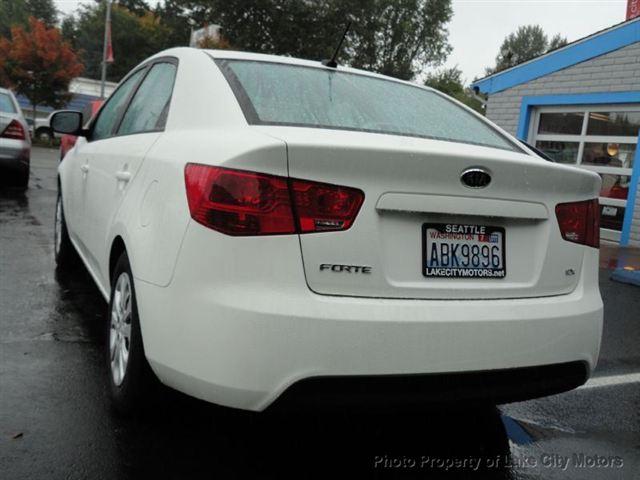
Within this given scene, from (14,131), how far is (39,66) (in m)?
18.9

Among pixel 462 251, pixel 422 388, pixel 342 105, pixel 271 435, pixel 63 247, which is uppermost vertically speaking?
pixel 342 105

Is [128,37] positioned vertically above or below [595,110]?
above

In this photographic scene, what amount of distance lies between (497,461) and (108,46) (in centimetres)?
2997

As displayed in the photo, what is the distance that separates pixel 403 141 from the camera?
226 cm

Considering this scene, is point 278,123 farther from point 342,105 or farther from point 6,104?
point 6,104

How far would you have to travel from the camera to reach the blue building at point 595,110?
10172 mm

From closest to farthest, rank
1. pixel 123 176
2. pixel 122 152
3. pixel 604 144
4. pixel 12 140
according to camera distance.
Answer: pixel 123 176
pixel 122 152
pixel 12 140
pixel 604 144

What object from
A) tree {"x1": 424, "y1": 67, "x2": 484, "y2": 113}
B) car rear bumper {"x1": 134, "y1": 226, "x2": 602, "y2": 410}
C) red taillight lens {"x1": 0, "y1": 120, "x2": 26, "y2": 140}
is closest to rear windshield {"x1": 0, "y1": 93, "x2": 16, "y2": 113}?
red taillight lens {"x1": 0, "y1": 120, "x2": 26, "y2": 140}

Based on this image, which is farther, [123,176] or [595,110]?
[595,110]

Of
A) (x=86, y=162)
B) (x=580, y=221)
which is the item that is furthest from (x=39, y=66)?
(x=580, y=221)

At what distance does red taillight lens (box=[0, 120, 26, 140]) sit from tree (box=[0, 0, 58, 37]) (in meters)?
77.2

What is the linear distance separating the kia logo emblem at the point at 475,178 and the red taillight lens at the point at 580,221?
0.39 m

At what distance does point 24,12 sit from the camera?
84812 mm

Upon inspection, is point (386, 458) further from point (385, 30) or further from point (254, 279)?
point (385, 30)
